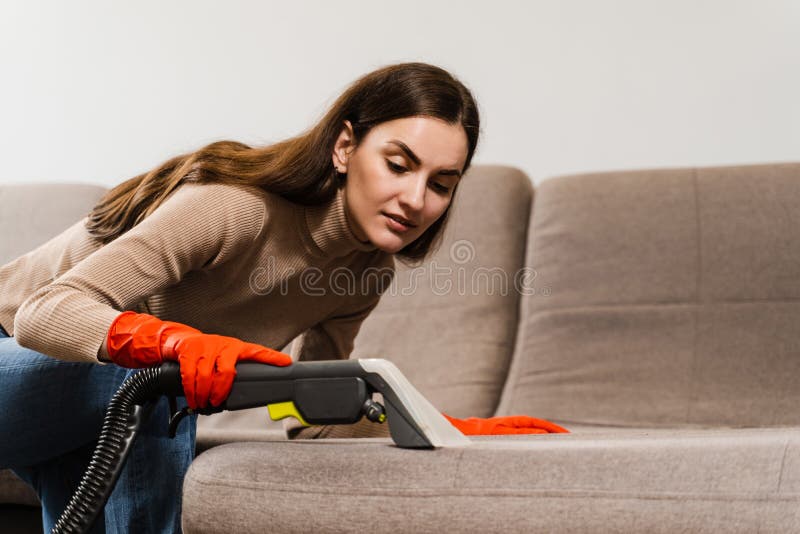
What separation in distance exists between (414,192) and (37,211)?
Result: 1346mm

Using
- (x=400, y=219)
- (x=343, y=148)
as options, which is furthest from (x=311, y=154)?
(x=400, y=219)

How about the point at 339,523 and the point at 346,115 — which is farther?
the point at 346,115

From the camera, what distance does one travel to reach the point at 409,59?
2455 millimetres

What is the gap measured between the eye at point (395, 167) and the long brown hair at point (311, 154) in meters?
0.08

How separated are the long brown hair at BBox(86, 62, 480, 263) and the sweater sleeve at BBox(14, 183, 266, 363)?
0.16ft

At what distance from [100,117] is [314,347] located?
1.45 m

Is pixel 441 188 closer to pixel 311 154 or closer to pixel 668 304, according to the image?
pixel 311 154

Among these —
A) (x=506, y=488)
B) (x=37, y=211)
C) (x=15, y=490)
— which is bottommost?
(x=15, y=490)

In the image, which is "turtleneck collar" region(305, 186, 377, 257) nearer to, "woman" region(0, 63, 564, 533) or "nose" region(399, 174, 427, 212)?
"woman" region(0, 63, 564, 533)

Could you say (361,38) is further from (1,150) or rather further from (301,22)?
(1,150)

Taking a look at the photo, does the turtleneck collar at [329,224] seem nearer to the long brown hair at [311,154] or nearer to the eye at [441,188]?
the long brown hair at [311,154]

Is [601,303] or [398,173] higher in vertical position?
[398,173]

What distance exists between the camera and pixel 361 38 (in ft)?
8.16

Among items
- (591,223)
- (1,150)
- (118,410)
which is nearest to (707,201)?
(591,223)
